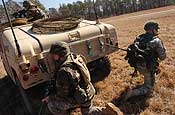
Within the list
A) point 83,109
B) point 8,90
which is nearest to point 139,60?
point 83,109

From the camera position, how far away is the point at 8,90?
25.7 feet

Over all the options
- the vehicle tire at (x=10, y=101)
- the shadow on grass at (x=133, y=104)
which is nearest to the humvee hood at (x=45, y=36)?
the shadow on grass at (x=133, y=104)

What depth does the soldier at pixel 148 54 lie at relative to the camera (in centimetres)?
546

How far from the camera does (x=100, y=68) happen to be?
7301mm

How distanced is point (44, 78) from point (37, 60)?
1.21ft

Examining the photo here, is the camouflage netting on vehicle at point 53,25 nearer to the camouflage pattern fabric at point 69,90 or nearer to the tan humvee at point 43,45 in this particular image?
the tan humvee at point 43,45

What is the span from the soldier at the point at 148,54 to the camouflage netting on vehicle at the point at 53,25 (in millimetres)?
1378

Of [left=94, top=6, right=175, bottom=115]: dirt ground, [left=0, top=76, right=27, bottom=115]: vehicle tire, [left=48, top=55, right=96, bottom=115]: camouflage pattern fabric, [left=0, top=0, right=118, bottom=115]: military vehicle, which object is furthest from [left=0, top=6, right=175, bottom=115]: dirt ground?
[left=0, top=76, right=27, bottom=115]: vehicle tire

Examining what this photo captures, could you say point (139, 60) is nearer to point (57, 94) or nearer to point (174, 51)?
point (57, 94)

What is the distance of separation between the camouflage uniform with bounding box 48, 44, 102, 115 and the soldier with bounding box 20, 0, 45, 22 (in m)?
3.80

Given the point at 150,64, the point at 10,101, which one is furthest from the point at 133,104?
the point at 10,101

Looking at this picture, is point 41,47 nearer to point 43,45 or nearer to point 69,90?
point 43,45

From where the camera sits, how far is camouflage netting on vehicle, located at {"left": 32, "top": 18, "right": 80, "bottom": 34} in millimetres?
6085

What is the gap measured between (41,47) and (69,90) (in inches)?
58.4
